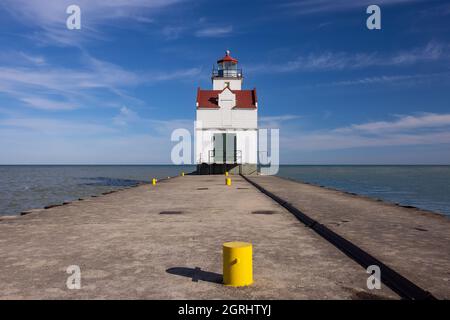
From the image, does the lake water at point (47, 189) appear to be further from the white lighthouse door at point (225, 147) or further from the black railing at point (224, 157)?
the white lighthouse door at point (225, 147)

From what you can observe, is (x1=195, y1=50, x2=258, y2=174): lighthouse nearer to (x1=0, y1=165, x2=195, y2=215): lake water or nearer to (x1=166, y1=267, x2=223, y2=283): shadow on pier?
(x1=0, y1=165, x2=195, y2=215): lake water

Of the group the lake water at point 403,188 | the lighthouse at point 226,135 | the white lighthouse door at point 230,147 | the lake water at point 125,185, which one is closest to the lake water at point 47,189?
the lake water at point 125,185

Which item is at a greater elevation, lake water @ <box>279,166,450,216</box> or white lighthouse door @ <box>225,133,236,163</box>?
white lighthouse door @ <box>225,133,236,163</box>

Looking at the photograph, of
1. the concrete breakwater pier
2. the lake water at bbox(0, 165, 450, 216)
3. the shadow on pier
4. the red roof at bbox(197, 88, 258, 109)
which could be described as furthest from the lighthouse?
the shadow on pier

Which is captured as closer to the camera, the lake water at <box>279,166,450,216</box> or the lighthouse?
the lake water at <box>279,166,450,216</box>

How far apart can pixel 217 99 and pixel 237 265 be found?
38.0m

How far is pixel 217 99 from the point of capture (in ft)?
137

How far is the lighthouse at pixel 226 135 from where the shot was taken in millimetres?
40562

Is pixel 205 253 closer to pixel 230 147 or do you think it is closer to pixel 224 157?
pixel 224 157

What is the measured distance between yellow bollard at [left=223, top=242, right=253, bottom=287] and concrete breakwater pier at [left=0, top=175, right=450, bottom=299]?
13 cm

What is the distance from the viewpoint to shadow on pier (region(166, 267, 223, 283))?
201 inches

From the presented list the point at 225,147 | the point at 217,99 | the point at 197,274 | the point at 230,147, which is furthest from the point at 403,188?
the point at 197,274
